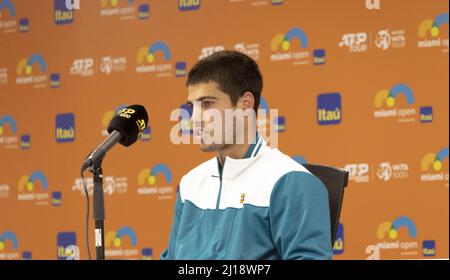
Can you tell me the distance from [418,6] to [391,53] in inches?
13.7

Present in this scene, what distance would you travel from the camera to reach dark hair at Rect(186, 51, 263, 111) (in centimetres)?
192

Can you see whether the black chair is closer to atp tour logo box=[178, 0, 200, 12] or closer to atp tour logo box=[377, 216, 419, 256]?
atp tour logo box=[377, 216, 419, 256]

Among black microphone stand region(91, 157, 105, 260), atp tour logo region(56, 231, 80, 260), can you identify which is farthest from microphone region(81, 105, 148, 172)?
atp tour logo region(56, 231, 80, 260)

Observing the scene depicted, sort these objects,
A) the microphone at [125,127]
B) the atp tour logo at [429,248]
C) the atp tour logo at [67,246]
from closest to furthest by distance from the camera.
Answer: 1. the microphone at [125,127]
2. the atp tour logo at [429,248]
3. the atp tour logo at [67,246]

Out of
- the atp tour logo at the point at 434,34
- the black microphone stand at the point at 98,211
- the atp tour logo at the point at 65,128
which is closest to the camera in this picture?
the black microphone stand at the point at 98,211

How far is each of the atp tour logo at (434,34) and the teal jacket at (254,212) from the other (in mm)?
2619

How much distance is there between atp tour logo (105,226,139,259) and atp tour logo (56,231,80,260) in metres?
0.27

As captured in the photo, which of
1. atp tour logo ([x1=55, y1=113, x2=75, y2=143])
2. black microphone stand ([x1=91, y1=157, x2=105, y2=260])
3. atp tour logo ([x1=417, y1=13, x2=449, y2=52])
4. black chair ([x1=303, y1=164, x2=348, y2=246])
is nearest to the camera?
black microphone stand ([x1=91, y1=157, x2=105, y2=260])

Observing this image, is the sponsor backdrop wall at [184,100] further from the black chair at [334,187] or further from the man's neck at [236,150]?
the man's neck at [236,150]


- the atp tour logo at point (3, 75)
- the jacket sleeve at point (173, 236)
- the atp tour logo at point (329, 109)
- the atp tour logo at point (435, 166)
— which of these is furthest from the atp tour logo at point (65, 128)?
the jacket sleeve at point (173, 236)

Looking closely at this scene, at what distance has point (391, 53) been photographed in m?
A: 4.29

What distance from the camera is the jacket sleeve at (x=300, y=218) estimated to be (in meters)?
1.65
